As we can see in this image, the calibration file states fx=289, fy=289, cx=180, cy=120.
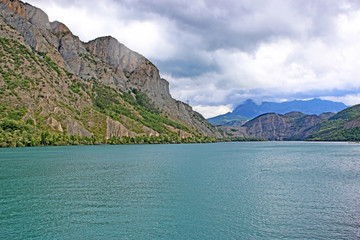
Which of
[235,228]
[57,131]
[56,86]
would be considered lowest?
[235,228]

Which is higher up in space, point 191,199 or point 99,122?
point 99,122

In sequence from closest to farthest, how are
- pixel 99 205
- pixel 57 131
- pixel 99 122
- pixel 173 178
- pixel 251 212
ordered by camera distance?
pixel 251 212, pixel 99 205, pixel 173 178, pixel 57 131, pixel 99 122

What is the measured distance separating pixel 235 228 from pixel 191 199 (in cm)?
1043

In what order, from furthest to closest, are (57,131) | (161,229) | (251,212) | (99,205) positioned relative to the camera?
(57,131) → (99,205) → (251,212) → (161,229)

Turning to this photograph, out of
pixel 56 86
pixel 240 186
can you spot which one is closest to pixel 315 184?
pixel 240 186

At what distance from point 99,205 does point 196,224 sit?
11450 millimetres

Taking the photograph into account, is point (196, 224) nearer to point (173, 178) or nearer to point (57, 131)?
point (173, 178)

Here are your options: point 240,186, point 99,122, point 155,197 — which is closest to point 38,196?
point 155,197

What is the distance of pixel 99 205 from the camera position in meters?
30.8

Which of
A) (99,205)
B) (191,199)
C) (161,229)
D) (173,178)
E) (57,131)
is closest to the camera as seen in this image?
(161,229)

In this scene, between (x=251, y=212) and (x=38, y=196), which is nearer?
(x=251, y=212)

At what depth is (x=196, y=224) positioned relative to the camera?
25.3 metres

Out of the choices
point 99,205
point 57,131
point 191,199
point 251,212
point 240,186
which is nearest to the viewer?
point 251,212

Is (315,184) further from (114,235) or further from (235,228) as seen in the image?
(114,235)
